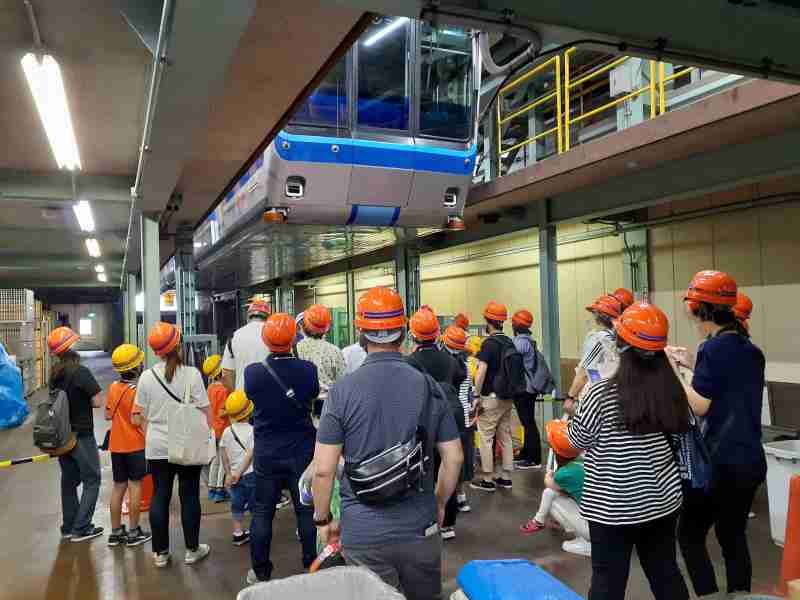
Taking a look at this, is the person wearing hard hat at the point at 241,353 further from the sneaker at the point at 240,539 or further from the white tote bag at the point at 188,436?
the sneaker at the point at 240,539

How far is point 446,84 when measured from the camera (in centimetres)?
805

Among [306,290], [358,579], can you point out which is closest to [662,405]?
[358,579]

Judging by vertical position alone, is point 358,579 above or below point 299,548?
above

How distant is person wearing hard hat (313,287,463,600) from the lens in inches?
89.5

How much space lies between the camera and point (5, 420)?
25.3ft

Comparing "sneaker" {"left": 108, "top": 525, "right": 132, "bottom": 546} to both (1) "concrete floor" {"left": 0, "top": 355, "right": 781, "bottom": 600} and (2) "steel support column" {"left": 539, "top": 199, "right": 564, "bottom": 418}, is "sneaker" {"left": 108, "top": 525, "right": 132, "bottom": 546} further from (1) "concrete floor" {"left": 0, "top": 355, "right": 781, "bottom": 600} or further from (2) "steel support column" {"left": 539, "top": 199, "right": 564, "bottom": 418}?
(2) "steel support column" {"left": 539, "top": 199, "right": 564, "bottom": 418}

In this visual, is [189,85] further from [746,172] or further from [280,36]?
[746,172]

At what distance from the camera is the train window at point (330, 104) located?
7.18 metres

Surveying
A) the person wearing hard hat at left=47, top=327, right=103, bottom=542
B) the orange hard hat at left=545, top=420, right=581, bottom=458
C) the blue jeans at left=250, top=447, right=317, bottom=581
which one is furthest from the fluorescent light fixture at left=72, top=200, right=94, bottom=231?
the orange hard hat at left=545, top=420, right=581, bottom=458

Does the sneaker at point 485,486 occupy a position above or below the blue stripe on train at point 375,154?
below

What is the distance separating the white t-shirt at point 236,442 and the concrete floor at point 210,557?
689 mm

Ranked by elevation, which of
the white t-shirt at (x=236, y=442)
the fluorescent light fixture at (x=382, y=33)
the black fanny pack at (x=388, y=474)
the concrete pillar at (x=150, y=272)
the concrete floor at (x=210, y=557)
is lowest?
the concrete floor at (x=210, y=557)

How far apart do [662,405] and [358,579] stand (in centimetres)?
144

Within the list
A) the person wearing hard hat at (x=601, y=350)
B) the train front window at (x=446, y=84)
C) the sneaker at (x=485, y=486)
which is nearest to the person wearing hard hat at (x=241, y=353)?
the sneaker at (x=485, y=486)
